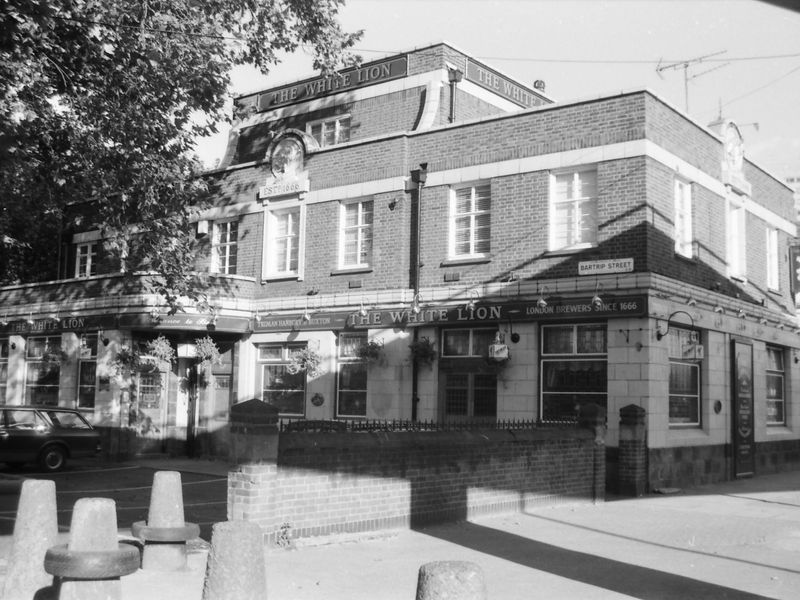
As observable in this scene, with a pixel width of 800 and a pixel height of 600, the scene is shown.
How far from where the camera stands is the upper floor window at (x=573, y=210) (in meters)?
17.7

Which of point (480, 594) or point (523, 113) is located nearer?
point (480, 594)

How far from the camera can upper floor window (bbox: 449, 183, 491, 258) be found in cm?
1908

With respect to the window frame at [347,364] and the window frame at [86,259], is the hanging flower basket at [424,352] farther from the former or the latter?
the window frame at [86,259]

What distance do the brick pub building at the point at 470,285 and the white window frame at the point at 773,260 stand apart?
56 millimetres

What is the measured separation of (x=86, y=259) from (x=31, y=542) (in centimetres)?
2159

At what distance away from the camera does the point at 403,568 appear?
29.8ft

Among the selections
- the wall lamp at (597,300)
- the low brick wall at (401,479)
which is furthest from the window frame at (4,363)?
the low brick wall at (401,479)

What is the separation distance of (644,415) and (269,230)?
10.9 metres

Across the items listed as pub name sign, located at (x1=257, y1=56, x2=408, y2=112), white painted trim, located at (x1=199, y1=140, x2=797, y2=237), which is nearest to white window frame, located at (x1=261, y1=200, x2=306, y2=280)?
white painted trim, located at (x1=199, y1=140, x2=797, y2=237)

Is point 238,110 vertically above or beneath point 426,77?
beneath

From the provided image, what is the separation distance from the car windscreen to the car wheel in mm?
550

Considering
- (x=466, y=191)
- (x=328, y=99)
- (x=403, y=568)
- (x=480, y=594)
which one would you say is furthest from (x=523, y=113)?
(x=480, y=594)

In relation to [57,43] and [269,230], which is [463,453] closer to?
[57,43]

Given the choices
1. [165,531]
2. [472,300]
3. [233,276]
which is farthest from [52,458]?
[165,531]
